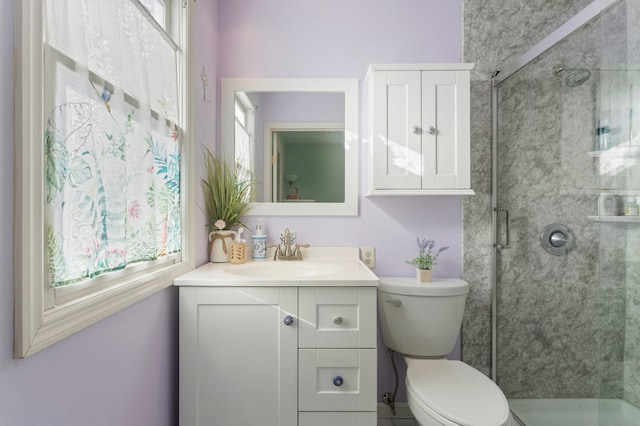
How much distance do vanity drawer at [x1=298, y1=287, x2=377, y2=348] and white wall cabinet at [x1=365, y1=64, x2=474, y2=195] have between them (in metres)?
0.61

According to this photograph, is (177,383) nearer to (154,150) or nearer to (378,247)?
(154,150)

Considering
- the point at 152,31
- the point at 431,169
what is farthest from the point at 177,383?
the point at 431,169

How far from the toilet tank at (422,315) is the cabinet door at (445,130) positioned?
0.51 meters

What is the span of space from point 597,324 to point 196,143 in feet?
6.12

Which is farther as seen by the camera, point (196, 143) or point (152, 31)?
point (196, 143)

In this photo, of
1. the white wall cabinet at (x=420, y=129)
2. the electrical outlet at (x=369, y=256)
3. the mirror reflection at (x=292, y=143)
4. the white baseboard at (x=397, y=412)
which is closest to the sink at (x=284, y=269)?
the electrical outlet at (x=369, y=256)

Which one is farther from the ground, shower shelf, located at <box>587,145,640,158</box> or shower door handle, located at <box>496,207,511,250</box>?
shower shelf, located at <box>587,145,640,158</box>

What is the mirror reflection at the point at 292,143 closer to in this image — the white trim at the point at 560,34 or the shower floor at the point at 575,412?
the white trim at the point at 560,34

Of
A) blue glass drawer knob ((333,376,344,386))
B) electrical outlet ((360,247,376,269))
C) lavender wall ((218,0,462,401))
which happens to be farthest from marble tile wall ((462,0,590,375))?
blue glass drawer knob ((333,376,344,386))

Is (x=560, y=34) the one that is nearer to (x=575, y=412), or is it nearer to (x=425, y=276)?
(x=425, y=276)

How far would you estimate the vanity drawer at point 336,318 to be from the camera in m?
1.23

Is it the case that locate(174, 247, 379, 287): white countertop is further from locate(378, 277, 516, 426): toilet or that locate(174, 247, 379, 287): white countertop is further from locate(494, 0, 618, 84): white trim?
locate(494, 0, 618, 84): white trim

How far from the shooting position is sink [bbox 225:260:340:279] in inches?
61.4

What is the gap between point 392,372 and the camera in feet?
5.86
